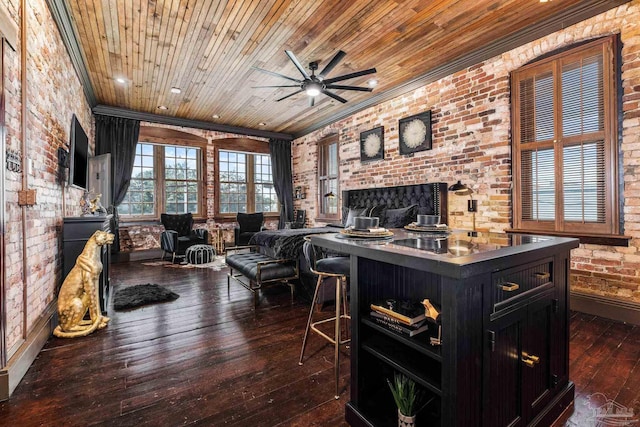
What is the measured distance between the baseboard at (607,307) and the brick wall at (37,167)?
4701 millimetres

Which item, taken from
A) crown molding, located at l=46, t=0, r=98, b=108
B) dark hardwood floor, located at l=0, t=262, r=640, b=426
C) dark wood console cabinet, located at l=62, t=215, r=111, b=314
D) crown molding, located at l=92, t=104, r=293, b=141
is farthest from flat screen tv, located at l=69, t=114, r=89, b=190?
crown molding, located at l=92, t=104, r=293, b=141

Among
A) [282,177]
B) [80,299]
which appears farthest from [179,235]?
[80,299]

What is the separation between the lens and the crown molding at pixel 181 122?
5.84 metres

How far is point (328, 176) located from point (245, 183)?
7.62 ft

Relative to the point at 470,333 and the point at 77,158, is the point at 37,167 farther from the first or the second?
the point at 470,333

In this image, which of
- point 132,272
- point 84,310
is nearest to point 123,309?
point 84,310

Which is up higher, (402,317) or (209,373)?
(402,317)

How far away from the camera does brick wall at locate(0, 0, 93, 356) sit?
191 centimetres

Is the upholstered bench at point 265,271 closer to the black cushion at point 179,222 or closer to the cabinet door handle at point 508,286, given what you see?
the cabinet door handle at point 508,286

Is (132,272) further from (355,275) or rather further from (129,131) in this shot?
(355,275)

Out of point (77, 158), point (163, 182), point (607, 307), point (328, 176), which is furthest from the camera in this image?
point (328, 176)

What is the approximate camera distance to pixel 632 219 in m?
2.67

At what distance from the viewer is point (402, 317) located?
1.22 m

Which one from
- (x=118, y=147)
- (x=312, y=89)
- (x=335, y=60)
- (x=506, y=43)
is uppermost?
(x=506, y=43)
